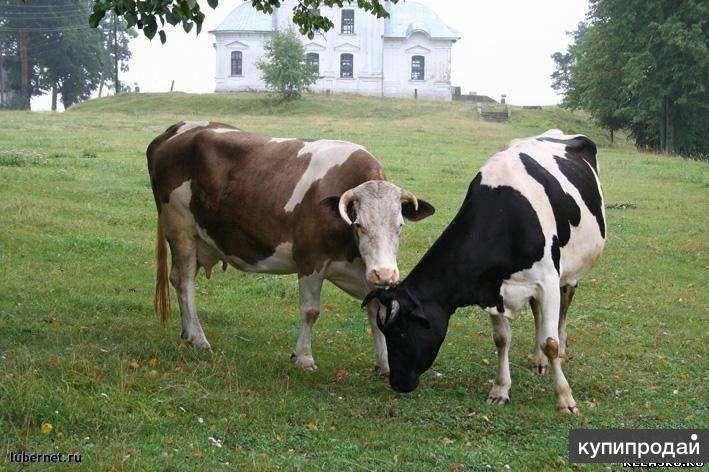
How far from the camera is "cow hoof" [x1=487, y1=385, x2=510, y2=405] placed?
7942mm

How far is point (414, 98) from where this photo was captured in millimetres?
73938

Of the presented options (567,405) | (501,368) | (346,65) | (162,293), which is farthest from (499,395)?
(346,65)

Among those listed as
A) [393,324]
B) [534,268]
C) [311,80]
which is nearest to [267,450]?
[393,324]

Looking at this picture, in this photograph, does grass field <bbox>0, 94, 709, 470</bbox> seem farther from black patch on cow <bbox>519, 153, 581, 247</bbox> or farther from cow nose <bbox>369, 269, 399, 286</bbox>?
black patch on cow <bbox>519, 153, 581, 247</bbox>

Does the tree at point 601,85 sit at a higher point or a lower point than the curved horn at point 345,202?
higher

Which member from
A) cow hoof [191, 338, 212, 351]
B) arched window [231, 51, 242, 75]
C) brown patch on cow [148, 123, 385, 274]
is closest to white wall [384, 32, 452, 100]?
arched window [231, 51, 242, 75]

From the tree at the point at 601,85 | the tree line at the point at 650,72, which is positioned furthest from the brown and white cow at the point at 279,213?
the tree at the point at 601,85

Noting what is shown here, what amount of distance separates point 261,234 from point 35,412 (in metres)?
3.18

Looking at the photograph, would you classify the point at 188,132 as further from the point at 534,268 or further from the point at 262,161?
the point at 534,268

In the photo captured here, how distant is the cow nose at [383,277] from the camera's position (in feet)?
25.0

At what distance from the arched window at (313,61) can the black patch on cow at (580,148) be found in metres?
58.9

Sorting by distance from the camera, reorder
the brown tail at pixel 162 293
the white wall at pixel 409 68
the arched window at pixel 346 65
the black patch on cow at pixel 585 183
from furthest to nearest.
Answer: the arched window at pixel 346 65 < the white wall at pixel 409 68 < the brown tail at pixel 162 293 < the black patch on cow at pixel 585 183

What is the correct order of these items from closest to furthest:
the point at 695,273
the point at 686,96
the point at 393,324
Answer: the point at 393,324, the point at 695,273, the point at 686,96

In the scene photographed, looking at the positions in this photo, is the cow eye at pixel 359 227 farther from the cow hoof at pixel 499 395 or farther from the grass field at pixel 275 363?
the cow hoof at pixel 499 395
